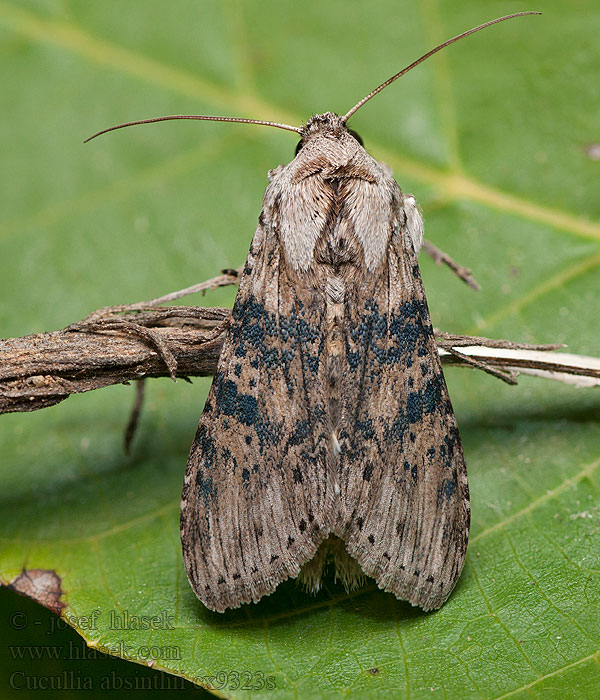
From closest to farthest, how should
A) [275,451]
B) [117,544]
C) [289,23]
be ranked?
[275,451] → [117,544] → [289,23]

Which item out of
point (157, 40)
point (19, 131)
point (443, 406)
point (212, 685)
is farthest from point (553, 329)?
point (19, 131)

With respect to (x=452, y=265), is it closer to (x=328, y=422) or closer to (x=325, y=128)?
(x=325, y=128)

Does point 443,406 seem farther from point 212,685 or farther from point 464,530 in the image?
point 212,685

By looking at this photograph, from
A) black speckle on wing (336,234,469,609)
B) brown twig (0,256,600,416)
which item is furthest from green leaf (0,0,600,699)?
brown twig (0,256,600,416)

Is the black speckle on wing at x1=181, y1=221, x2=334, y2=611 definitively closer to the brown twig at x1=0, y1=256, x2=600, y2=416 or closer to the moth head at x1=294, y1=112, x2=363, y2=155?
the brown twig at x1=0, y1=256, x2=600, y2=416

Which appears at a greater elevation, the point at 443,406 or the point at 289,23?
the point at 289,23

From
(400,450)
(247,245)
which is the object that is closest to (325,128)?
(247,245)

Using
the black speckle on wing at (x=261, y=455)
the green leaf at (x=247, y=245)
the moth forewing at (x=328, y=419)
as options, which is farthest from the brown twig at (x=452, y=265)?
the black speckle on wing at (x=261, y=455)
